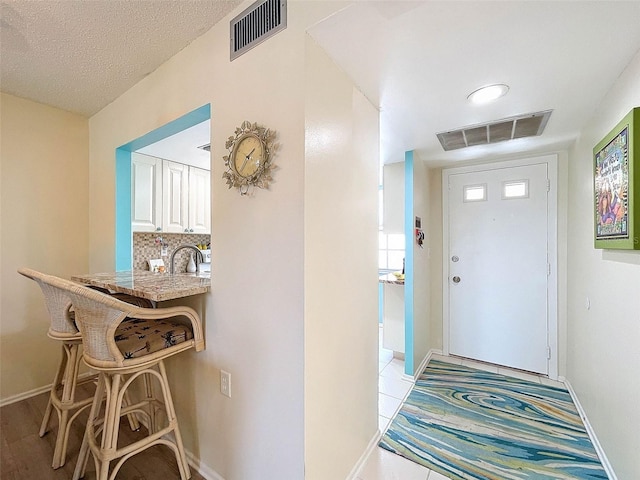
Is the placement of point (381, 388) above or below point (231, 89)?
below

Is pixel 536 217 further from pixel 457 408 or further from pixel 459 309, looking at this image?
pixel 457 408

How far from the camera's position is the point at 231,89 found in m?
1.39

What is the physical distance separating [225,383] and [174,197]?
2421mm

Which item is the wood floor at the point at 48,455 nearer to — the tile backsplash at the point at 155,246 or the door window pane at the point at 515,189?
the tile backsplash at the point at 155,246

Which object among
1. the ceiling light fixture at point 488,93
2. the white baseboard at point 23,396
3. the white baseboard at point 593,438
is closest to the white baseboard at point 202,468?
the white baseboard at point 23,396

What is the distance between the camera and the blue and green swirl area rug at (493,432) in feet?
5.26

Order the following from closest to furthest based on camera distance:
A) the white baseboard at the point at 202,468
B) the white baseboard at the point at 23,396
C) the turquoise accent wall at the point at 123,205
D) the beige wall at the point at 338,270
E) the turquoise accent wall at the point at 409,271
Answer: the beige wall at the point at 338,270 < the white baseboard at the point at 202,468 < the white baseboard at the point at 23,396 < the turquoise accent wall at the point at 123,205 < the turquoise accent wall at the point at 409,271

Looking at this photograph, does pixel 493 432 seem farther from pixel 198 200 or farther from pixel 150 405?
pixel 198 200

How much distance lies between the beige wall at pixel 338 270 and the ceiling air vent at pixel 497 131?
887 mm

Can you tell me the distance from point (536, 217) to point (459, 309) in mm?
1181

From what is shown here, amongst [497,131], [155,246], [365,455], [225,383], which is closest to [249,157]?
[225,383]

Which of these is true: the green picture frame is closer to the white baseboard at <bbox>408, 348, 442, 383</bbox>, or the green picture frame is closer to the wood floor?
the white baseboard at <bbox>408, 348, 442, 383</bbox>

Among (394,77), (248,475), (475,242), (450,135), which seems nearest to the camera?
(248,475)

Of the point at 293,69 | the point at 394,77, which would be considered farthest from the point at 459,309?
the point at 293,69
